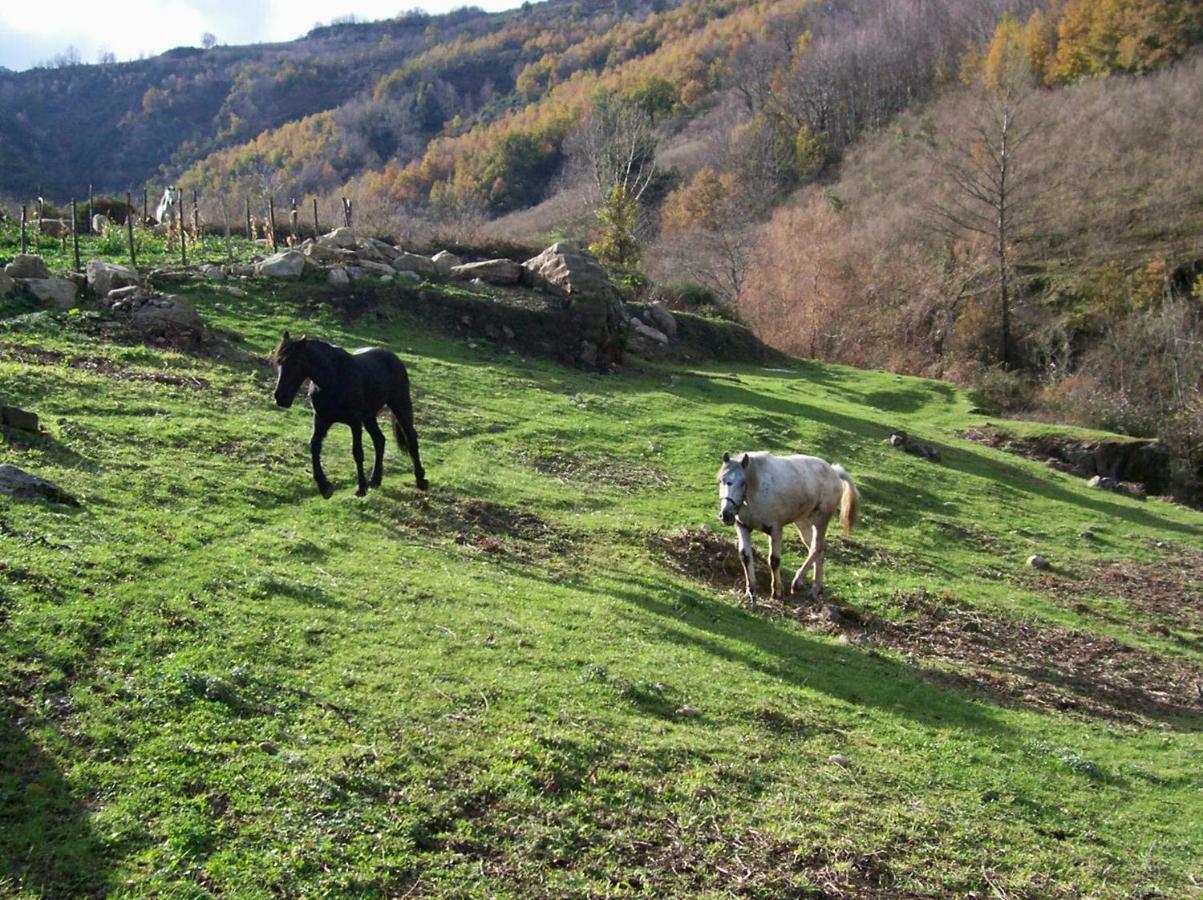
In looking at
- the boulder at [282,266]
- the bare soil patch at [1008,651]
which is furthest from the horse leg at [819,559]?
the boulder at [282,266]

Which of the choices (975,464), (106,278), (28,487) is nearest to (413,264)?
(106,278)

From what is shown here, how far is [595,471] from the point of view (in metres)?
19.1

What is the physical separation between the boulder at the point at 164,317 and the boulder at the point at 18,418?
8.16 m

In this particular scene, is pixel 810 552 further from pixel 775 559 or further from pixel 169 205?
pixel 169 205

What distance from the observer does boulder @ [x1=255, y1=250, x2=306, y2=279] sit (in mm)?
28203

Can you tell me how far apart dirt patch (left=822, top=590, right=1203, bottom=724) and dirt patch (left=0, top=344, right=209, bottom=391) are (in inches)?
531

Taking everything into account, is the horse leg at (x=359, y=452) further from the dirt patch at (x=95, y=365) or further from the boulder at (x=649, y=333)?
the boulder at (x=649, y=333)

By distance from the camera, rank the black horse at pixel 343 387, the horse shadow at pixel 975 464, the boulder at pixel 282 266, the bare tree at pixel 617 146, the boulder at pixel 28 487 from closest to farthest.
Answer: the boulder at pixel 28 487, the black horse at pixel 343 387, the horse shadow at pixel 975 464, the boulder at pixel 282 266, the bare tree at pixel 617 146

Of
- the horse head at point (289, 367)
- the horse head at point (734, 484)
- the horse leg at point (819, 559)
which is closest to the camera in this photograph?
the horse head at point (289, 367)

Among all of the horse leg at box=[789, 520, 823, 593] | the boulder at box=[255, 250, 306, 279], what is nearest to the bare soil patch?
the horse leg at box=[789, 520, 823, 593]

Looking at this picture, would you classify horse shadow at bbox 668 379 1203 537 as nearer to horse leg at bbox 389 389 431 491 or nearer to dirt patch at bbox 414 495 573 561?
dirt patch at bbox 414 495 573 561

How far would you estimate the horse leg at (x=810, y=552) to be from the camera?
47.3 ft

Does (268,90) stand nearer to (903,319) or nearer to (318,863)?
(903,319)

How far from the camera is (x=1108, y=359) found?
40.7 meters
